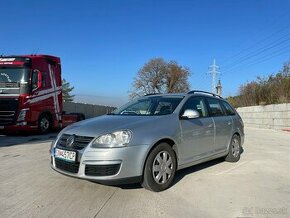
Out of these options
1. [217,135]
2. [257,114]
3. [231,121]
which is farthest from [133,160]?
[257,114]

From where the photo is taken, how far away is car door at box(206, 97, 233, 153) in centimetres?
734

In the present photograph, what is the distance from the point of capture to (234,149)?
8.21 m

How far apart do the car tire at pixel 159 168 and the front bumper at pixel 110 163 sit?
20 cm

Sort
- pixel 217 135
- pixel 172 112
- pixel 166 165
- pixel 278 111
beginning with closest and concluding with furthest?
pixel 166 165 < pixel 172 112 < pixel 217 135 < pixel 278 111

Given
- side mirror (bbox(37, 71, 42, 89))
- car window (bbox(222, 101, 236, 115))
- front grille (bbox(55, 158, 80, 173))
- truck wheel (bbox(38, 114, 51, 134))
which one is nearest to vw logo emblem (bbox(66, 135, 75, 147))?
front grille (bbox(55, 158, 80, 173))

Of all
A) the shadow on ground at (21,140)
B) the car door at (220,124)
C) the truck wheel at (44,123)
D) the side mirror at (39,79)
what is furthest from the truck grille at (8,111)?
the car door at (220,124)

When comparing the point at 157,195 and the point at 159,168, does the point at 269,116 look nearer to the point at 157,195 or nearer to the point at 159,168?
the point at 159,168

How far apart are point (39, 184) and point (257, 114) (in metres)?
20.5

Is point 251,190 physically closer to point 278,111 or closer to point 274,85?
point 278,111

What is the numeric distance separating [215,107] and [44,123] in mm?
9576

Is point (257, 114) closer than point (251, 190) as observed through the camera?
No

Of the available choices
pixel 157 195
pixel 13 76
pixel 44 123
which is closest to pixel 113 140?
pixel 157 195

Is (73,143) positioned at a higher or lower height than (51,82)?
lower

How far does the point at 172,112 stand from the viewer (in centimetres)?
622
